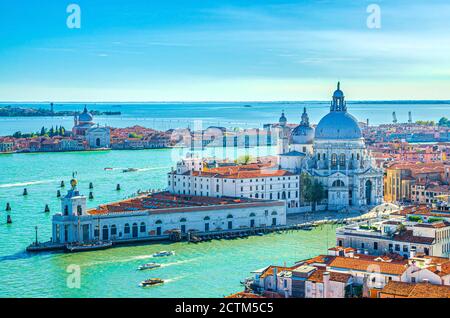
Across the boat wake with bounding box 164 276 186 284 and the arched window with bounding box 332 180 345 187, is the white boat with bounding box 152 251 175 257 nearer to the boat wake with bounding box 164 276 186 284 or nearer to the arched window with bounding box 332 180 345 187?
the boat wake with bounding box 164 276 186 284

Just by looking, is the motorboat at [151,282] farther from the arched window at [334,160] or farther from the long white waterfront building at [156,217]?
the arched window at [334,160]

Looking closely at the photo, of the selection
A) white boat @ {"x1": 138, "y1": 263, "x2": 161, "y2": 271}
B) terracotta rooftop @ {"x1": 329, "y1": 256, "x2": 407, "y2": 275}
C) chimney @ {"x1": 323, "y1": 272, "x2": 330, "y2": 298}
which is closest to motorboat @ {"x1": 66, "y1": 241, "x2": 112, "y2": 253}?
white boat @ {"x1": 138, "y1": 263, "x2": 161, "y2": 271}

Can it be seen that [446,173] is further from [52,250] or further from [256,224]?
[52,250]

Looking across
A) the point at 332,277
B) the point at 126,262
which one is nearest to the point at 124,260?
the point at 126,262

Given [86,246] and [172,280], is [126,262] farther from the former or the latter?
[172,280]

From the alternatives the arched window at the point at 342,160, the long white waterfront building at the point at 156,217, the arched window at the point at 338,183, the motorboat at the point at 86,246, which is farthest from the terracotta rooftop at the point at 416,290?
the arched window at the point at 342,160

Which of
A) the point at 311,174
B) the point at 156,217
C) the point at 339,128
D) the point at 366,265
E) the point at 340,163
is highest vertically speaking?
the point at 339,128
